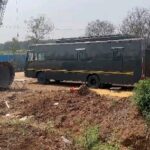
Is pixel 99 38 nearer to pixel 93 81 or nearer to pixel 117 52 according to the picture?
pixel 117 52

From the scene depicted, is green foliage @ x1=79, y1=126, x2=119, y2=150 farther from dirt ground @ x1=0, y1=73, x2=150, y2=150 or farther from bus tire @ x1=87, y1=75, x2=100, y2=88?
bus tire @ x1=87, y1=75, x2=100, y2=88

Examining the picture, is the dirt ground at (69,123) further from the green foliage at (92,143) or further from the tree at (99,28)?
the tree at (99,28)

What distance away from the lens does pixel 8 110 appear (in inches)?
688

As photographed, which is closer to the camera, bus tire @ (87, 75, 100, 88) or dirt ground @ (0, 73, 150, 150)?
dirt ground @ (0, 73, 150, 150)

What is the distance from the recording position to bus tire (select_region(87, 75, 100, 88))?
27219 millimetres

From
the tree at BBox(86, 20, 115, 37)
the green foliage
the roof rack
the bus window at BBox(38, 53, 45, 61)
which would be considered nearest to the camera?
the green foliage

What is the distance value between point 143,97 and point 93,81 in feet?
47.0

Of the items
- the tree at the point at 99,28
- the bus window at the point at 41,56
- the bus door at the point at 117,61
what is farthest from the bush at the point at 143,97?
the tree at the point at 99,28

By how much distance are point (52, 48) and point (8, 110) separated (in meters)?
12.8

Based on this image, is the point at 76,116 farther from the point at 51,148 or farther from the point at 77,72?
the point at 77,72

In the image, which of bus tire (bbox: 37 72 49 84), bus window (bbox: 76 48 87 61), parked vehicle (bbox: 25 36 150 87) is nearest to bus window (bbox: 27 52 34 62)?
parked vehicle (bbox: 25 36 150 87)

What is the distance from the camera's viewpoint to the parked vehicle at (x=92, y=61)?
82.2ft

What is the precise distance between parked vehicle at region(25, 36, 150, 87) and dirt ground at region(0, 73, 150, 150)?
6979mm

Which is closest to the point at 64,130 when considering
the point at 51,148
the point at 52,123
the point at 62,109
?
the point at 52,123
